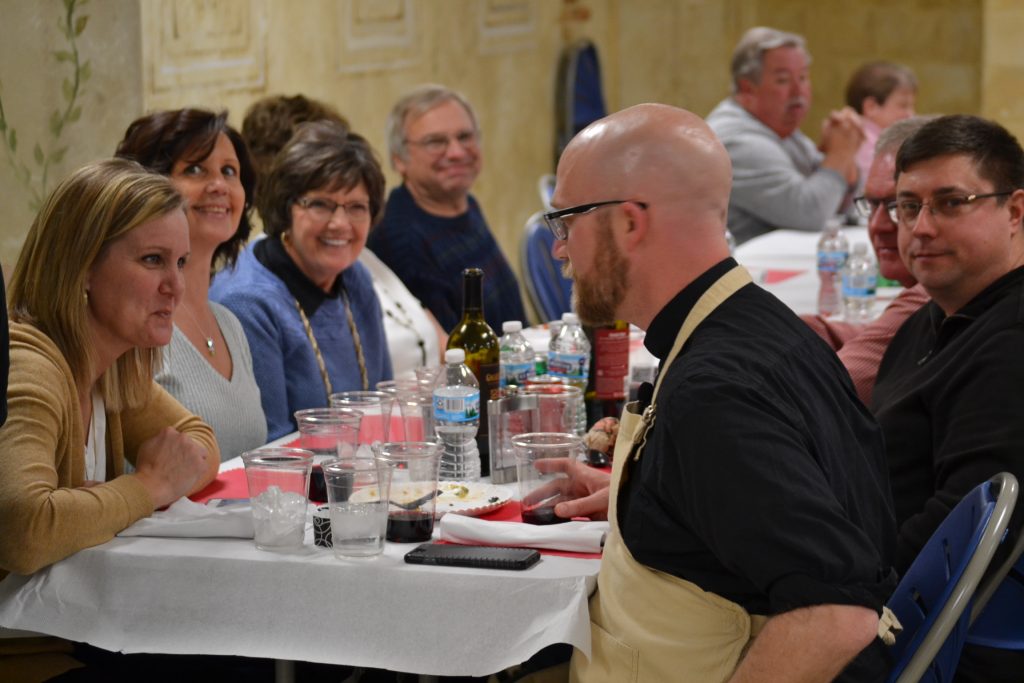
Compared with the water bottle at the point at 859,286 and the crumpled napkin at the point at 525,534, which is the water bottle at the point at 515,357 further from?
the water bottle at the point at 859,286

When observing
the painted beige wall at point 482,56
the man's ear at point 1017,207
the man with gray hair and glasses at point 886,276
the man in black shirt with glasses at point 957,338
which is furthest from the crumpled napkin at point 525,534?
the painted beige wall at point 482,56

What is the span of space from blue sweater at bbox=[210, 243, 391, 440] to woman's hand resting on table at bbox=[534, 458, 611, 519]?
1.18 metres

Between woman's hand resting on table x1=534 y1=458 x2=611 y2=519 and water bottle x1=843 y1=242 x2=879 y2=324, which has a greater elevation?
water bottle x1=843 y1=242 x2=879 y2=324

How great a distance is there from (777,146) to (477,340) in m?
3.83

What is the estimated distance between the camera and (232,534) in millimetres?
2029

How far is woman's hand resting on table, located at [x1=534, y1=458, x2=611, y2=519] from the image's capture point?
81.1 inches

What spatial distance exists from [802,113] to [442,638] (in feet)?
16.6

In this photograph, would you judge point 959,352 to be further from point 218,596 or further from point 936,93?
point 936,93

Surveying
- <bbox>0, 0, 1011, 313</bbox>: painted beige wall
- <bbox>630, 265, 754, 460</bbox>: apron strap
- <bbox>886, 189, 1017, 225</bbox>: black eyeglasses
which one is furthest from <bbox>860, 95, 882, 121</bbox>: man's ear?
<bbox>630, 265, 754, 460</bbox>: apron strap

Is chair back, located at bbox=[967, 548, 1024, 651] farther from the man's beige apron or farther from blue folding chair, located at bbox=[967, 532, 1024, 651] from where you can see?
the man's beige apron

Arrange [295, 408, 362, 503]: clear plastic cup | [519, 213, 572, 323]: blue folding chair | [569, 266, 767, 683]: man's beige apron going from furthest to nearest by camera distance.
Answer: [519, 213, 572, 323]: blue folding chair
[295, 408, 362, 503]: clear plastic cup
[569, 266, 767, 683]: man's beige apron

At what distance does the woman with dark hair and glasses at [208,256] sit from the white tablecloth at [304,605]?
83 cm

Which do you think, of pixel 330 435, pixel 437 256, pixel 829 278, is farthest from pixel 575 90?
pixel 330 435

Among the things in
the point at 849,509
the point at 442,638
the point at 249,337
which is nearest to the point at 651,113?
the point at 849,509
